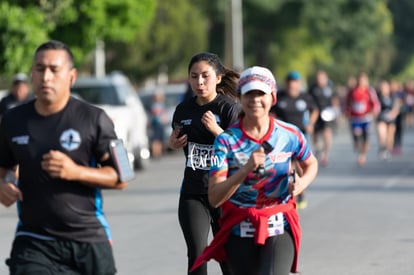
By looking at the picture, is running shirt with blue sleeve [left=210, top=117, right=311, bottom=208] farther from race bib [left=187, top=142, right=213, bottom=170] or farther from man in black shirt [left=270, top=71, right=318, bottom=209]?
man in black shirt [left=270, top=71, right=318, bottom=209]

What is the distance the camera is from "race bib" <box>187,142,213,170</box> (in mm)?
8312

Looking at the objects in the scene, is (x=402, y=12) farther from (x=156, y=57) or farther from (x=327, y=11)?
(x=156, y=57)

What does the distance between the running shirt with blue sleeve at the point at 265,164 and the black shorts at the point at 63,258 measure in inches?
34.5

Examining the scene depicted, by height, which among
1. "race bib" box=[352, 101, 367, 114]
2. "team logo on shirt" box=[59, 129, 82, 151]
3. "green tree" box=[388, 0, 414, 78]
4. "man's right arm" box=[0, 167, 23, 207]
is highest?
"green tree" box=[388, 0, 414, 78]

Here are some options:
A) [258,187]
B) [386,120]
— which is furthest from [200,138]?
[386,120]

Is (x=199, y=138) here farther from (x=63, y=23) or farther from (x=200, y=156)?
(x=63, y=23)

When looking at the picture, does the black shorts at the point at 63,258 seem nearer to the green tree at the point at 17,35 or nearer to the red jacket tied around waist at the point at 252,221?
the red jacket tied around waist at the point at 252,221

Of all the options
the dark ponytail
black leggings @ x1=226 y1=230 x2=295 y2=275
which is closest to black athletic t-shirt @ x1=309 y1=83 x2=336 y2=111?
the dark ponytail

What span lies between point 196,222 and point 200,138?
627mm

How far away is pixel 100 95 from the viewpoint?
2255 cm

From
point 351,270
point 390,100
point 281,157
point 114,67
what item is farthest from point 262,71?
point 114,67

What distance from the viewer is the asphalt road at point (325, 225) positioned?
11.0 meters

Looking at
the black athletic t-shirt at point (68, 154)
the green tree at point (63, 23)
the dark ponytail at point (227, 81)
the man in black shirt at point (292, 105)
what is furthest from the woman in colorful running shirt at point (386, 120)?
the black athletic t-shirt at point (68, 154)

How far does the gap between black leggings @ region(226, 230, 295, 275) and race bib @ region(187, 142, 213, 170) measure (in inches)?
69.2
